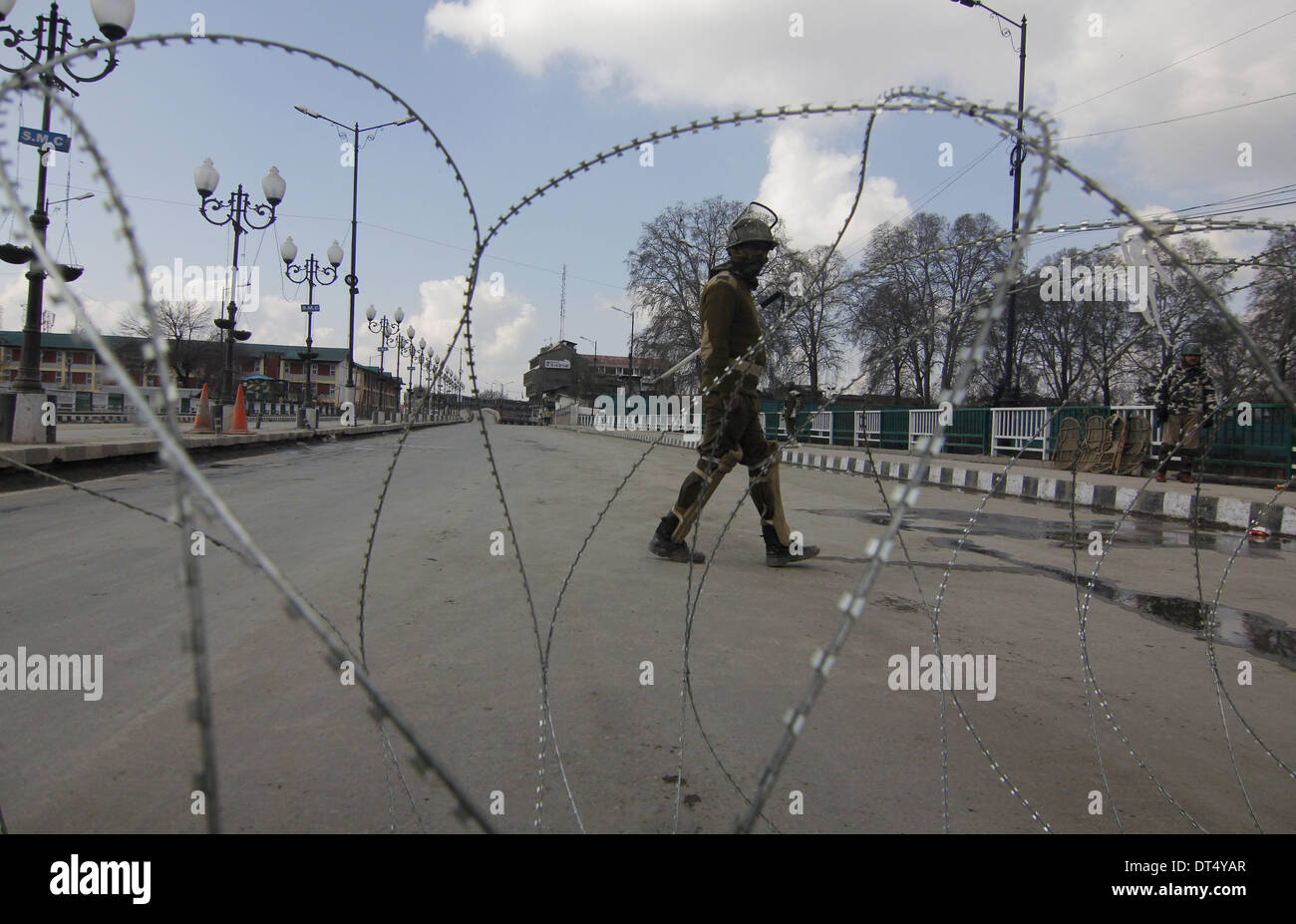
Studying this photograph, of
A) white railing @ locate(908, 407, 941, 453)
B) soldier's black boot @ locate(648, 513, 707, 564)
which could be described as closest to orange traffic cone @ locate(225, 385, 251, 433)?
soldier's black boot @ locate(648, 513, 707, 564)

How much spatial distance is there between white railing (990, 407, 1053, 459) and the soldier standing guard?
40.0ft

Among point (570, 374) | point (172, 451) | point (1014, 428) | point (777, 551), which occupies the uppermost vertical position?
point (570, 374)

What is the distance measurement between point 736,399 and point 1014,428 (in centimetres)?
1421

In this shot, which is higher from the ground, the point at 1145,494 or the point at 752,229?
the point at 752,229

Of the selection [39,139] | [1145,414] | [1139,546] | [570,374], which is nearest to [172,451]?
[1139,546]

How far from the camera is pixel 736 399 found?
4.24m

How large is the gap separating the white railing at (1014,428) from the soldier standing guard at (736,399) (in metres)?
12.2

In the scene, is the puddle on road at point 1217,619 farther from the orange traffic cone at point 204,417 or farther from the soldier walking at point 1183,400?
the orange traffic cone at point 204,417

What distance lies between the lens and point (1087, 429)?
40.6ft

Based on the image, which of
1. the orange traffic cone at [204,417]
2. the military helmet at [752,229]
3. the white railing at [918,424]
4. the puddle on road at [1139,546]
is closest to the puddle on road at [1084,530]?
the puddle on road at [1139,546]

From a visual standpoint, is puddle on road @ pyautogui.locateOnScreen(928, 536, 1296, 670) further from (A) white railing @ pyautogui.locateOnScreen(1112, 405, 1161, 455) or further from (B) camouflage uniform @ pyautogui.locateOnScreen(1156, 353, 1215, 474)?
(A) white railing @ pyautogui.locateOnScreen(1112, 405, 1161, 455)

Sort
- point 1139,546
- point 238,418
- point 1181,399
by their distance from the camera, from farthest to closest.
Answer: point 238,418 < point 1181,399 < point 1139,546

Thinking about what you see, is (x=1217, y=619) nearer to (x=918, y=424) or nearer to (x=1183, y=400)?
(x=1183, y=400)
